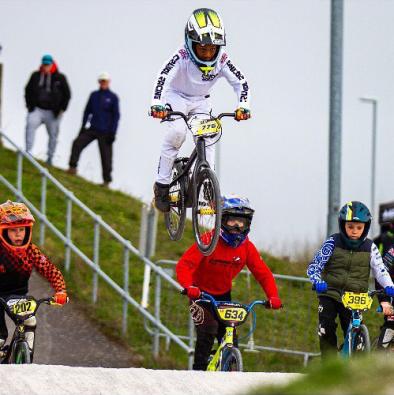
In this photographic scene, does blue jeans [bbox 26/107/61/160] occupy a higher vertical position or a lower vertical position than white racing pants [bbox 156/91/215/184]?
higher

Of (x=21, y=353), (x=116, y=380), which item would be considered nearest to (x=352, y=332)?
(x=21, y=353)

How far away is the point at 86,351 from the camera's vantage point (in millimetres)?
15898

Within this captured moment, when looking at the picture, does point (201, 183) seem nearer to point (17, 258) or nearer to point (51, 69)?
point (17, 258)

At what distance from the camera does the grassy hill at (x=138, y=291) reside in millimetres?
16531

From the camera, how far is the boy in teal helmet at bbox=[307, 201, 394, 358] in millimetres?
9453

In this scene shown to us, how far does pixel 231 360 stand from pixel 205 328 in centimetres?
45

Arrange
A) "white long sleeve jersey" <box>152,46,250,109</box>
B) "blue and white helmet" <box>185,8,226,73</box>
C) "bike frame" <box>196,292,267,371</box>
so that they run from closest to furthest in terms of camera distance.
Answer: "bike frame" <box>196,292,267,371</box>, "blue and white helmet" <box>185,8,226,73</box>, "white long sleeve jersey" <box>152,46,250,109</box>

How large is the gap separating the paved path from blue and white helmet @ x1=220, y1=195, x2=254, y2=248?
6.32 metres

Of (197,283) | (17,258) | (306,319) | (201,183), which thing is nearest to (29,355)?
(17,258)

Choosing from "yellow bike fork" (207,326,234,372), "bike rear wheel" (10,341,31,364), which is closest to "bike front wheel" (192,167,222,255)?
"yellow bike fork" (207,326,234,372)

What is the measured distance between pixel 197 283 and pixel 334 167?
7399 millimetres

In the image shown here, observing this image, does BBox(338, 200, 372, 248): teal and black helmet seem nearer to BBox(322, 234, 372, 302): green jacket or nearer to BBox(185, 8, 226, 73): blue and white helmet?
BBox(322, 234, 372, 302): green jacket

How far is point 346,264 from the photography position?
9516 millimetres

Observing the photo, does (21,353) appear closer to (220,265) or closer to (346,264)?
(220,265)
